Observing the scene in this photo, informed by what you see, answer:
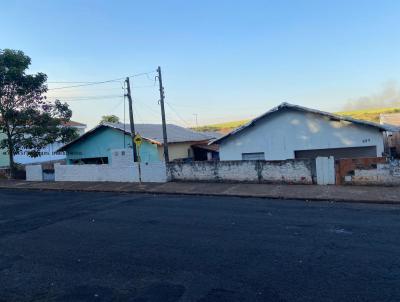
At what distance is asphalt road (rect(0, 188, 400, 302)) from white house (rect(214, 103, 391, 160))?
25.4ft

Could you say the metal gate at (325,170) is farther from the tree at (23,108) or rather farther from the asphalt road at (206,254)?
the tree at (23,108)

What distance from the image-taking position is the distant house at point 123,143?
2580 cm

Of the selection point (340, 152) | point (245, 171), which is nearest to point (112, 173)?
point (245, 171)

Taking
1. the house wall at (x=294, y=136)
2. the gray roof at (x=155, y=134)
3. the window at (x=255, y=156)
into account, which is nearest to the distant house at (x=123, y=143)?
the gray roof at (x=155, y=134)

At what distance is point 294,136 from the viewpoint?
20188 mm

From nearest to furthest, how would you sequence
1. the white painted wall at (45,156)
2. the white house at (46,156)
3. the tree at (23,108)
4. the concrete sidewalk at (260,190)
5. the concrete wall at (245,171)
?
the concrete sidewalk at (260,190) → the concrete wall at (245,171) → the tree at (23,108) → the white house at (46,156) → the white painted wall at (45,156)

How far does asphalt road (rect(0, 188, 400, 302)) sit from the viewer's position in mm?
5430

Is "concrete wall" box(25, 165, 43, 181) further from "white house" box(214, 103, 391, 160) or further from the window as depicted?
the window

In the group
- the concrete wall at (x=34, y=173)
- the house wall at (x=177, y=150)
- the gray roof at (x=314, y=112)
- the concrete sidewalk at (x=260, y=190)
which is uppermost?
the gray roof at (x=314, y=112)

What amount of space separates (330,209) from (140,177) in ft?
40.1

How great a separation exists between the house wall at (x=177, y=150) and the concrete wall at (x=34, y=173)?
345 inches

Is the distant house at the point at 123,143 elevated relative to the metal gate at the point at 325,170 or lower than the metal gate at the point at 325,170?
elevated

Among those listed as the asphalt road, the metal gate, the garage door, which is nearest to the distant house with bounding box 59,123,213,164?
the garage door

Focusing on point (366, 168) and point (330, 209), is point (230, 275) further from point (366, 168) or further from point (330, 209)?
point (366, 168)
